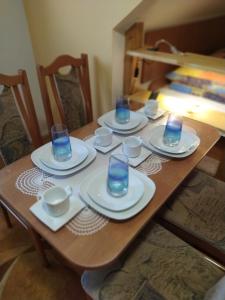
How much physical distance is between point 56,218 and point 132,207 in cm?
26

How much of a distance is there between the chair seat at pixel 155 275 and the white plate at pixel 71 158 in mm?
434

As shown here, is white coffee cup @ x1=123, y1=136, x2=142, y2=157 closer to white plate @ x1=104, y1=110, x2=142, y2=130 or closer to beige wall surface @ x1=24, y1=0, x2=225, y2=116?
white plate @ x1=104, y1=110, x2=142, y2=130

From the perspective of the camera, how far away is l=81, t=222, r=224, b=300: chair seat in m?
0.82

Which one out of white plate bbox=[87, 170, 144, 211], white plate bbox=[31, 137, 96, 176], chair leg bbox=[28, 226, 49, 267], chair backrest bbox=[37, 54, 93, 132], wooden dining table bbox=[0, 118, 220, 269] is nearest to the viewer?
wooden dining table bbox=[0, 118, 220, 269]

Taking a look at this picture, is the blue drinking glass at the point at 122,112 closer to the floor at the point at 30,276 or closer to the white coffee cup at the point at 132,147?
the white coffee cup at the point at 132,147

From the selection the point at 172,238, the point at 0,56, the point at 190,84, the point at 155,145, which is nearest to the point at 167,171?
the point at 155,145

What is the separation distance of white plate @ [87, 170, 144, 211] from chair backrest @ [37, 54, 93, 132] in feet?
2.32

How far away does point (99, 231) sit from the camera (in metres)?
0.73

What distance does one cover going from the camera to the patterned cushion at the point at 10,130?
3.85 feet

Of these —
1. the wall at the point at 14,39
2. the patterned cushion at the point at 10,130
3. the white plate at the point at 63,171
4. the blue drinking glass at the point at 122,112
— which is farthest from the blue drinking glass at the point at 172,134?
the wall at the point at 14,39

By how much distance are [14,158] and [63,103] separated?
1.53ft

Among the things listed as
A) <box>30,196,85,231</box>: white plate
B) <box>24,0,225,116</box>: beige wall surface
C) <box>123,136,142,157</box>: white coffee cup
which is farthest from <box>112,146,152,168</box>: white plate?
<box>24,0,225,116</box>: beige wall surface

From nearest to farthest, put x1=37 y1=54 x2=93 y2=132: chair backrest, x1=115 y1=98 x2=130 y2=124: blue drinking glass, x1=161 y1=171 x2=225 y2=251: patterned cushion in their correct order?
x1=161 y1=171 x2=225 y2=251: patterned cushion < x1=115 y1=98 x2=130 y2=124: blue drinking glass < x1=37 y1=54 x2=93 y2=132: chair backrest

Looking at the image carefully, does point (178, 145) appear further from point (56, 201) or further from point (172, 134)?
point (56, 201)
